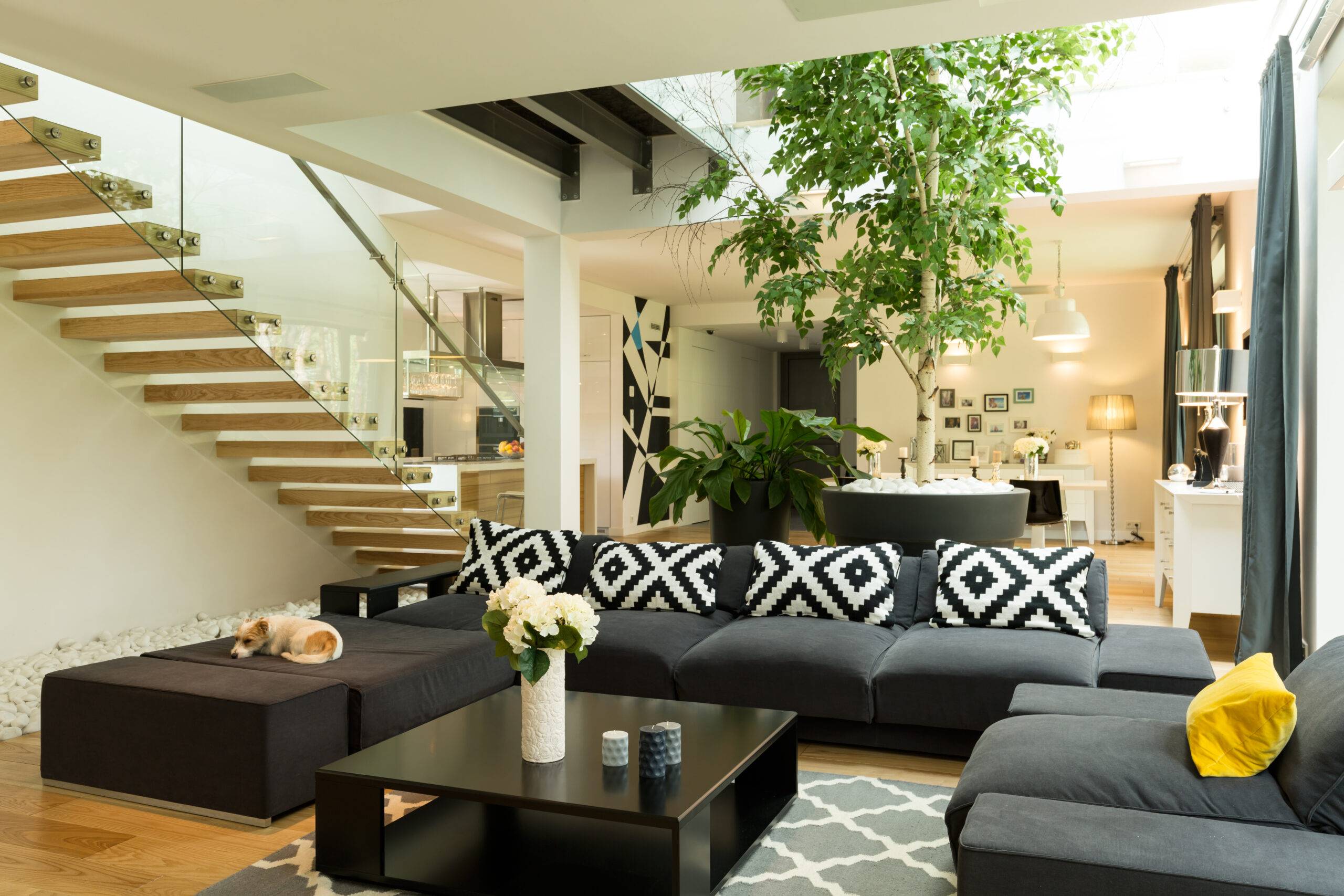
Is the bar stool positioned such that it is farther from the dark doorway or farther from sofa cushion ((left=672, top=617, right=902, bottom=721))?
the dark doorway

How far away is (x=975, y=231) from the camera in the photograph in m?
4.39

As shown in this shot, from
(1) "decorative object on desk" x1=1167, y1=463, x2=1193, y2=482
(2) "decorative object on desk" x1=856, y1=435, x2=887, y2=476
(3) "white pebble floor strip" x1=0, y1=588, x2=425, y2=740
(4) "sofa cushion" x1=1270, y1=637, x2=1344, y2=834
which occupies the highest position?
(2) "decorative object on desk" x1=856, y1=435, x2=887, y2=476

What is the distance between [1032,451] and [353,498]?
447cm

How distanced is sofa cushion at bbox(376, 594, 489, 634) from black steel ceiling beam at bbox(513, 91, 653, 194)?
2522 millimetres

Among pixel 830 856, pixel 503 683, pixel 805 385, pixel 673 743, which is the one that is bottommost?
pixel 830 856

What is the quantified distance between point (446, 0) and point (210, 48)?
93 centimetres

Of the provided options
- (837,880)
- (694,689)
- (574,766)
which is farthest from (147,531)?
(837,880)

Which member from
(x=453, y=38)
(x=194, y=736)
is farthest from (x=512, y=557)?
(x=453, y=38)

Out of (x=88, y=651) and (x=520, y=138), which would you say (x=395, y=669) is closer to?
(x=88, y=651)

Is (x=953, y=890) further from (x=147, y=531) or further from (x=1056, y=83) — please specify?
Answer: (x=147, y=531)

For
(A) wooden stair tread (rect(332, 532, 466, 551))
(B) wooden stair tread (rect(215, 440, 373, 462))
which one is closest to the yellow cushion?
(B) wooden stair tread (rect(215, 440, 373, 462))

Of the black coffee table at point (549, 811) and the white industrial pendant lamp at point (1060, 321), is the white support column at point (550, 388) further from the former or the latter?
the white industrial pendant lamp at point (1060, 321)

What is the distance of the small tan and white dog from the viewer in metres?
3.44

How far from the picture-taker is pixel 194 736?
2.95 meters
